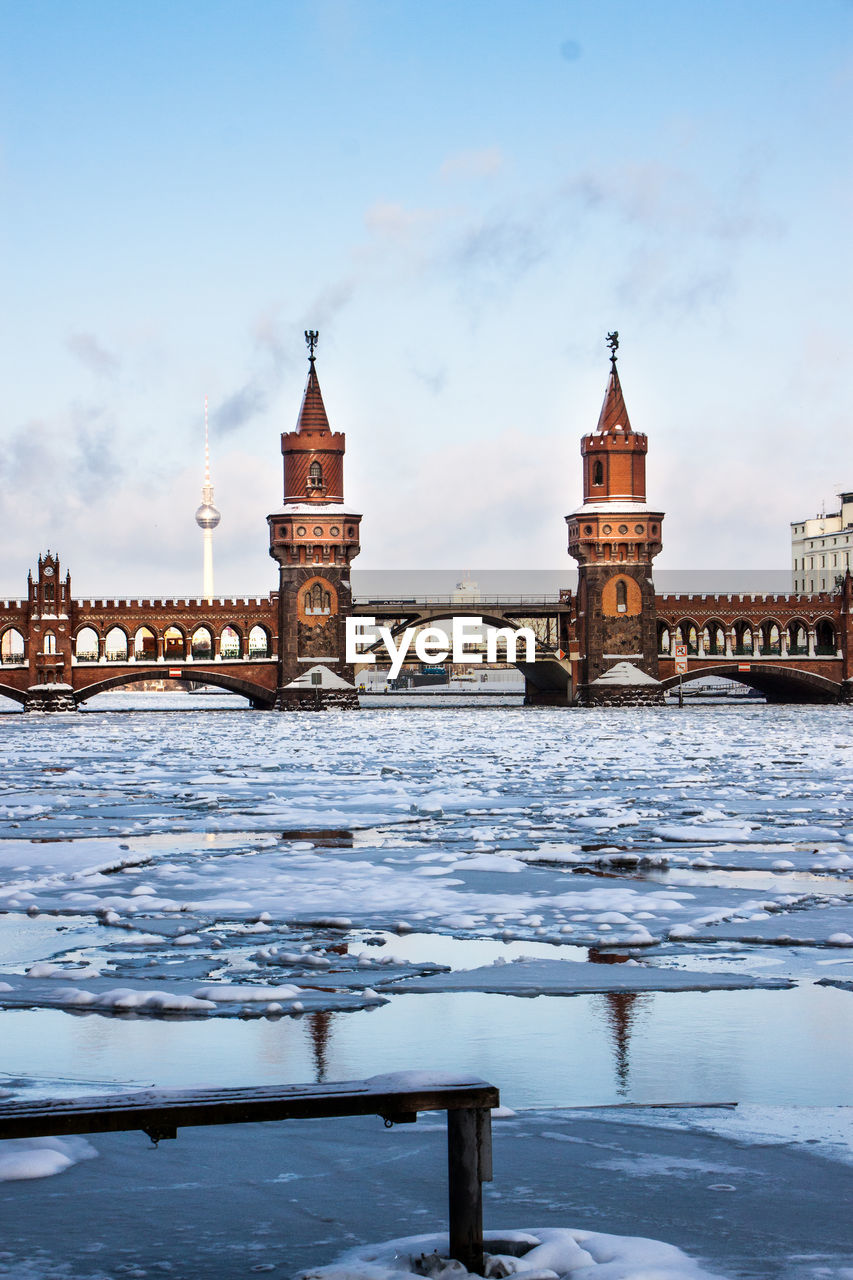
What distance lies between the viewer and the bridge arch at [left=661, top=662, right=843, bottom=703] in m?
84.8

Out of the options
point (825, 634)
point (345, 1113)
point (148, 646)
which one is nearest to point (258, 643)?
point (148, 646)

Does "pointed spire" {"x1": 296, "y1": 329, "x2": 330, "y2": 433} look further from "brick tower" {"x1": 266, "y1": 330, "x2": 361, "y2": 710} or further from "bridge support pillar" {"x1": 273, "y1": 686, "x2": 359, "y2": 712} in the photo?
"bridge support pillar" {"x1": 273, "y1": 686, "x2": 359, "y2": 712}

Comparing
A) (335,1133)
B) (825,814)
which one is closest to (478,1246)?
(335,1133)

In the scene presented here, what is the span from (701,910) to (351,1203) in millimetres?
7178

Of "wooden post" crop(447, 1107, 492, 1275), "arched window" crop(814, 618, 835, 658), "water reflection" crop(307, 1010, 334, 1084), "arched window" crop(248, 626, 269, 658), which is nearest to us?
"wooden post" crop(447, 1107, 492, 1275)

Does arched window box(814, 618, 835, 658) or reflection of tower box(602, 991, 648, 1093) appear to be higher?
arched window box(814, 618, 835, 658)

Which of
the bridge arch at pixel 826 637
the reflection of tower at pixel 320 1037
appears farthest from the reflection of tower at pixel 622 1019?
the bridge arch at pixel 826 637

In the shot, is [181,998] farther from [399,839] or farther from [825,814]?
[825,814]

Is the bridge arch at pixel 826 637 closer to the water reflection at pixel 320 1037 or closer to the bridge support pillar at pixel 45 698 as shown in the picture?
the bridge support pillar at pixel 45 698

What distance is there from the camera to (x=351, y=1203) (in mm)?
5598

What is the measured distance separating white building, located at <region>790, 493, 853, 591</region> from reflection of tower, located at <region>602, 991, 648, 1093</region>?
5078 inches

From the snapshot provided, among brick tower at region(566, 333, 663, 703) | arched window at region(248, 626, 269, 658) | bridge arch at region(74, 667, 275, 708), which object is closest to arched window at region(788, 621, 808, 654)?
brick tower at region(566, 333, 663, 703)

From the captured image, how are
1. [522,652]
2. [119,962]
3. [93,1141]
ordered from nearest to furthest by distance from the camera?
[93,1141]
[119,962]
[522,652]

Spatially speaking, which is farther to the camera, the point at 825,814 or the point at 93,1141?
the point at 825,814
